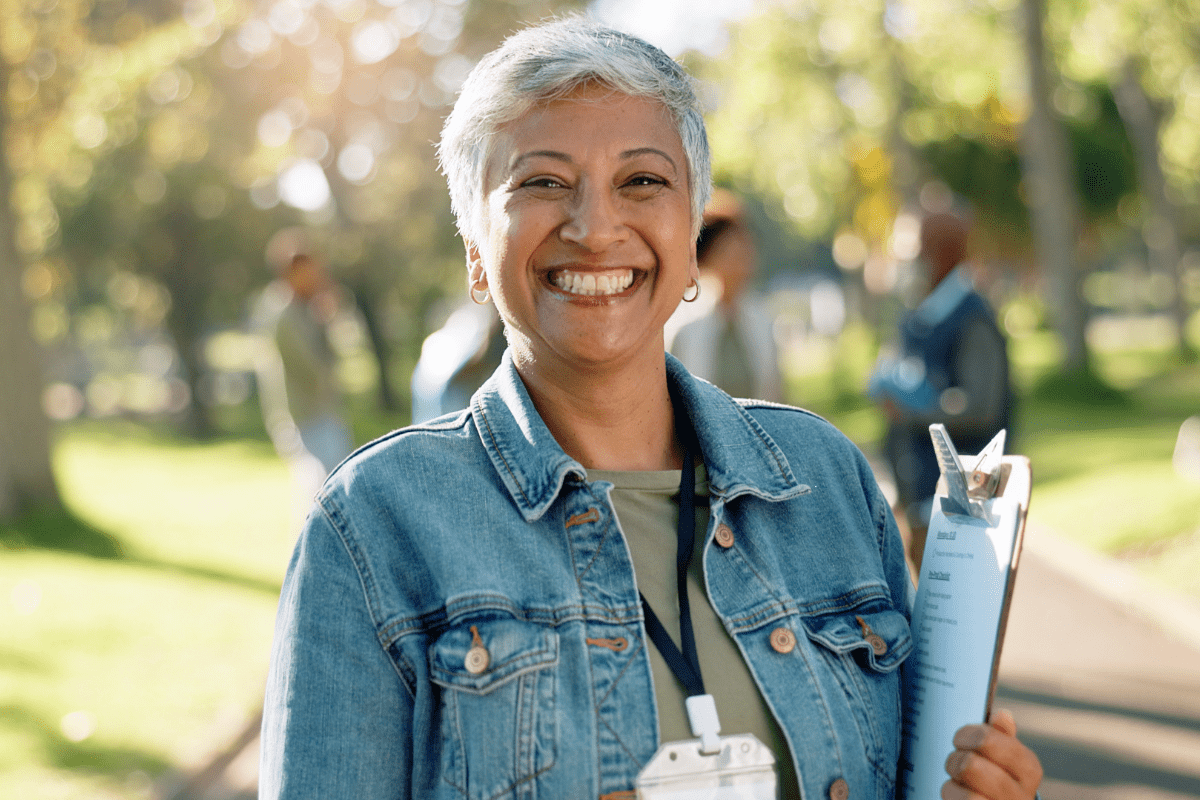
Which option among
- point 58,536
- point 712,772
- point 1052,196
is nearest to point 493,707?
point 712,772

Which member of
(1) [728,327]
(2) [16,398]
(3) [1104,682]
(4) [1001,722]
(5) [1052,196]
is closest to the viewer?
(4) [1001,722]

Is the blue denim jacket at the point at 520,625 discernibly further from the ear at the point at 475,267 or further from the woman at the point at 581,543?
the ear at the point at 475,267

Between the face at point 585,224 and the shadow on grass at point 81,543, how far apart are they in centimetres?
758

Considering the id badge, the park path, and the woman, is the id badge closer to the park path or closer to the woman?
the woman

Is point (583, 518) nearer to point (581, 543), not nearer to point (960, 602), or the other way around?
point (581, 543)

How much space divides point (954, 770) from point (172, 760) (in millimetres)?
4680

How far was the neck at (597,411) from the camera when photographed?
197 cm

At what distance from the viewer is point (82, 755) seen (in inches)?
214

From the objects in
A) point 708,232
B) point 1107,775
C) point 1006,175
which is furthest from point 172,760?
point 1006,175

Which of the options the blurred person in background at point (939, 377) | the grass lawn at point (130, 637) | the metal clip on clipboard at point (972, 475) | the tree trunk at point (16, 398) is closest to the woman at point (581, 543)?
the metal clip on clipboard at point (972, 475)

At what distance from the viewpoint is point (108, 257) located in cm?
2550

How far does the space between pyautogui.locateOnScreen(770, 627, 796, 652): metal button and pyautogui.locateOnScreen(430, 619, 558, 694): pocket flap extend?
363 mm

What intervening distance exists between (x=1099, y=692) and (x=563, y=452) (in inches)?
207

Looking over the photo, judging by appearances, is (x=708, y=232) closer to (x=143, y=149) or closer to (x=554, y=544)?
(x=554, y=544)
